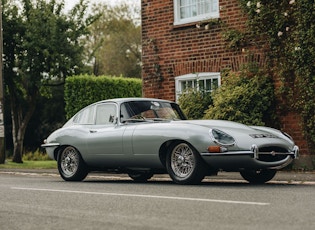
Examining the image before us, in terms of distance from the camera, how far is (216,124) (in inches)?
428

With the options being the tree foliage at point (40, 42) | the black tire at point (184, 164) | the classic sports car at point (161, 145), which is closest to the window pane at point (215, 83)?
the classic sports car at point (161, 145)

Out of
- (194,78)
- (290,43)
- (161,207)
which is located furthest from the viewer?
(194,78)

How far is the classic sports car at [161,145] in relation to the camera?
Result: 10.5m

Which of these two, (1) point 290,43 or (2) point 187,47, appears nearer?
(1) point 290,43

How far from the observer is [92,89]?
23406mm

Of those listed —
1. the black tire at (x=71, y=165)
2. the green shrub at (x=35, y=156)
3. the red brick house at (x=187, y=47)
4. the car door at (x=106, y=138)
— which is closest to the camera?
the car door at (x=106, y=138)

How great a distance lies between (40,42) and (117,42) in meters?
22.8

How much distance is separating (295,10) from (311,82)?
1.65 m

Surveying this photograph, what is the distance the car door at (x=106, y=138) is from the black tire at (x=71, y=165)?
0.31m

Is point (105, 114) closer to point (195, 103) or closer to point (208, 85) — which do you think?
point (195, 103)

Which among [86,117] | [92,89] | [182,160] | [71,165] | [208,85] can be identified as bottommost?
[71,165]

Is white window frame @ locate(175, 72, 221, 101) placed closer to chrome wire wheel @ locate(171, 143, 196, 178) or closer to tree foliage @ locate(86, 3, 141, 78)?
chrome wire wheel @ locate(171, 143, 196, 178)

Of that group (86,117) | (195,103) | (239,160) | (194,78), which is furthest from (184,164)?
(194,78)

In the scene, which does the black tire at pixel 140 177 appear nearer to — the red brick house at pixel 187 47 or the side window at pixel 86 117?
the side window at pixel 86 117
